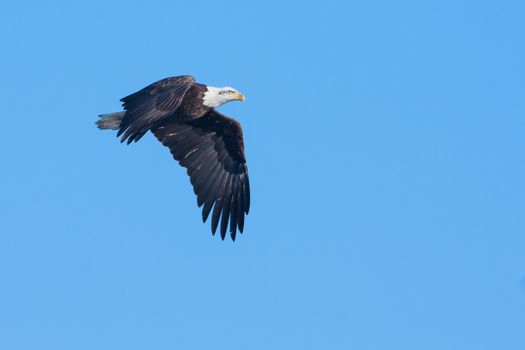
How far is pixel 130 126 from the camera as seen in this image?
634 inches

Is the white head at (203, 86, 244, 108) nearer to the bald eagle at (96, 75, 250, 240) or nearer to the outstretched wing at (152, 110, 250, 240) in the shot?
the bald eagle at (96, 75, 250, 240)

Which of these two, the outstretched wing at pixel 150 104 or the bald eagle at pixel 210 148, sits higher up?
the bald eagle at pixel 210 148

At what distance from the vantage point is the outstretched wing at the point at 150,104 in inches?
631

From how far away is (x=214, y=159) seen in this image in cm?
1908

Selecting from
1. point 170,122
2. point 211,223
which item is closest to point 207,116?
point 170,122

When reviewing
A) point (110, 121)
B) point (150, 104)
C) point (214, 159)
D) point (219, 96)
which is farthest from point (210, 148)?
point (150, 104)

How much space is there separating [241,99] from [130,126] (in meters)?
2.91

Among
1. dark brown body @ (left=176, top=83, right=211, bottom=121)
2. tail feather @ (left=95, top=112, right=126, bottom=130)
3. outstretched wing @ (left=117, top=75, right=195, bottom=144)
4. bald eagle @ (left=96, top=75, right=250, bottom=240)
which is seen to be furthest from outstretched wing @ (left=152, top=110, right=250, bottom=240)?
outstretched wing @ (left=117, top=75, right=195, bottom=144)

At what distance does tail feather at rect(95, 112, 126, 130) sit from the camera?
18297 millimetres

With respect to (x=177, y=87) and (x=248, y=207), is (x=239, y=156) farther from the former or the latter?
(x=177, y=87)

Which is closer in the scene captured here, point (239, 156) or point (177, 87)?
point (177, 87)

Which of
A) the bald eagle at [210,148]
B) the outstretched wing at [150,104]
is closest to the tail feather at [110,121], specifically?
the bald eagle at [210,148]

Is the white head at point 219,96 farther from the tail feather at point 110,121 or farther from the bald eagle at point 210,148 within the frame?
the tail feather at point 110,121

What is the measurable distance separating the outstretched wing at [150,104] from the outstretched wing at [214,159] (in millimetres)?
1602
